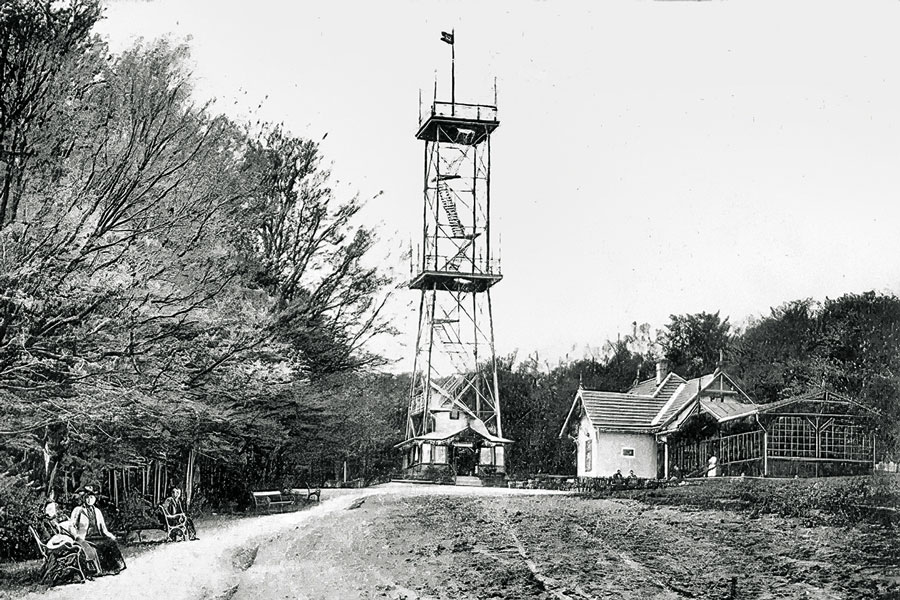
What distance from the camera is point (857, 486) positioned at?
8789mm

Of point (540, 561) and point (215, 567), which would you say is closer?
point (540, 561)

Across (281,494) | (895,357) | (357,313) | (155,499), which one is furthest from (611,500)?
(281,494)

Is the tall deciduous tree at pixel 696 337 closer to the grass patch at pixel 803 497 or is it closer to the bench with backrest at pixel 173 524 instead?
the grass patch at pixel 803 497

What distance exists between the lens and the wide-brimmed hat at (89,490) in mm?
8656

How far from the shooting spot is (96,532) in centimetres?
856

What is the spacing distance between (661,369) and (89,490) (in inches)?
226

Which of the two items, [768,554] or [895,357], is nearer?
[768,554]

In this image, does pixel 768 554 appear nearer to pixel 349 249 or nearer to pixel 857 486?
pixel 857 486

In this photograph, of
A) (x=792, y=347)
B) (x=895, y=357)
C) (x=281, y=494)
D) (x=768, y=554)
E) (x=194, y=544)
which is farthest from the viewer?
(x=281, y=494)

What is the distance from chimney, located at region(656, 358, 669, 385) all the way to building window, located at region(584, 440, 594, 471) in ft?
5.72

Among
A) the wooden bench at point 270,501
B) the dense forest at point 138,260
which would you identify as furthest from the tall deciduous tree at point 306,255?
the wooden bench at point 270,501

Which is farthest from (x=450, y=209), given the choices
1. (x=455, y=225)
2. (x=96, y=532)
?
(x=96, y=532)

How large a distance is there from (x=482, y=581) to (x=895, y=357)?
4061mm

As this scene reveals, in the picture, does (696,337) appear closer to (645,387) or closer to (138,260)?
(645,387)
